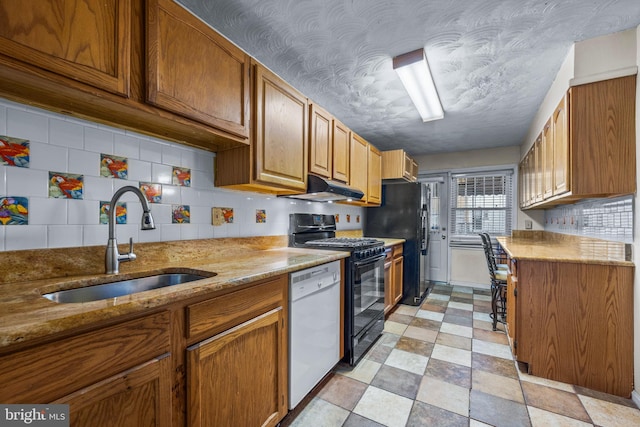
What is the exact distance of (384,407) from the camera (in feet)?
5.35

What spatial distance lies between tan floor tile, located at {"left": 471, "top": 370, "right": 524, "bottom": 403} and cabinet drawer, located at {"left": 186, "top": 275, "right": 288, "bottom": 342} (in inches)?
59.0

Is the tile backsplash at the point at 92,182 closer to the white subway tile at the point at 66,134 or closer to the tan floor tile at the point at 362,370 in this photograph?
the white subway tile at the point at 66,134

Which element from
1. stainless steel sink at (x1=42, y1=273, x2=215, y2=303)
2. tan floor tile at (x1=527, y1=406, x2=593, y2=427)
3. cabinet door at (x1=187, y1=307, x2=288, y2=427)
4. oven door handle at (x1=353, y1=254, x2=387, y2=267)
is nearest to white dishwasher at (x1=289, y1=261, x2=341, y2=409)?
cabinet door at (x1=187, y1=307, x2=288, y2=427)

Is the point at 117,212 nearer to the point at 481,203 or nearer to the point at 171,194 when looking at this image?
the point at 171,194

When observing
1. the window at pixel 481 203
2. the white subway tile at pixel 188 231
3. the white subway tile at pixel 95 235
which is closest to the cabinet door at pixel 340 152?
the white subway tile at pixel 188 231

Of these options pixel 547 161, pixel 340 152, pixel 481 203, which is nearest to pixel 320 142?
pixel 340 152

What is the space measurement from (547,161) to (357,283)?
207cm

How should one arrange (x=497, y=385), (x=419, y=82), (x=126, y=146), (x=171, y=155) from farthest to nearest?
(x=419, y=82)
(x=497, y=385)
(x=171, y=155)
(x=126, y=146)

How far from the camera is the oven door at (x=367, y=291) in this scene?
2.10 m

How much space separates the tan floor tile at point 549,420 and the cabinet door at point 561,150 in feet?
4.60

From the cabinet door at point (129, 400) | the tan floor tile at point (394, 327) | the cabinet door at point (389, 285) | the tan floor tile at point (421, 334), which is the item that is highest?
the cabinet door at point (129, 400)

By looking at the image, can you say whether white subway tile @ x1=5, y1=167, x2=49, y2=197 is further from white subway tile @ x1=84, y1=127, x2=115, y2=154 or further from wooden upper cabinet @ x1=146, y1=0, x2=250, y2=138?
wooden upper cabinet @ x1=146, y1=0, x2=250, y2=138

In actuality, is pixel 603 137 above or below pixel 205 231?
above

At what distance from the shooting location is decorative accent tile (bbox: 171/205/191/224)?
5.35ft
